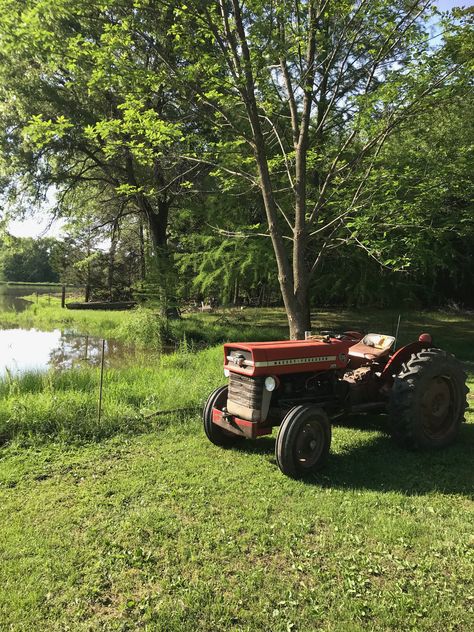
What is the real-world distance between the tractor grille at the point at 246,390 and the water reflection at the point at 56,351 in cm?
651

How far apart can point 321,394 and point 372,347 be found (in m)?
1.33

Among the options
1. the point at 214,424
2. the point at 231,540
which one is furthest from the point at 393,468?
the point at 231,540

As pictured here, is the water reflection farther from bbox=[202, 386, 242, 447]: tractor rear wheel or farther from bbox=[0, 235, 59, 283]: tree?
bbox=[0, 235, 59, 283]: tree

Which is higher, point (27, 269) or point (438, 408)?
point (27, 269)

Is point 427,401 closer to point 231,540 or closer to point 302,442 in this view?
point 302,442

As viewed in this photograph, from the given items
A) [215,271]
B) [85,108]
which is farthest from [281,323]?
[85,108]

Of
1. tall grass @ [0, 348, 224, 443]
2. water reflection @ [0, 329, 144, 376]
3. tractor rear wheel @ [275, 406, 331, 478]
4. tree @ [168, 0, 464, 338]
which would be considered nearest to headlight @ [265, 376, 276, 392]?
tractor rear wheel @ [275, 406, 331, 478]

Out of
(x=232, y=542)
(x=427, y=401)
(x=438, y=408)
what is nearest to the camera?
(x=232, y=542)

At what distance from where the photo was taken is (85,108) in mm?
14586

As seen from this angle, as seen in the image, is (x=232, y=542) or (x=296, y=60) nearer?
(x=232, y=542)

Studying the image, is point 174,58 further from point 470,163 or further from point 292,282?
point 470,163

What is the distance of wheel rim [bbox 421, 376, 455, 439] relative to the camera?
5.18 meters

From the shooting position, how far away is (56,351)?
1455 centimetres

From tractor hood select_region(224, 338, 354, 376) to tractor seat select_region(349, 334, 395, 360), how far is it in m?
0.81
